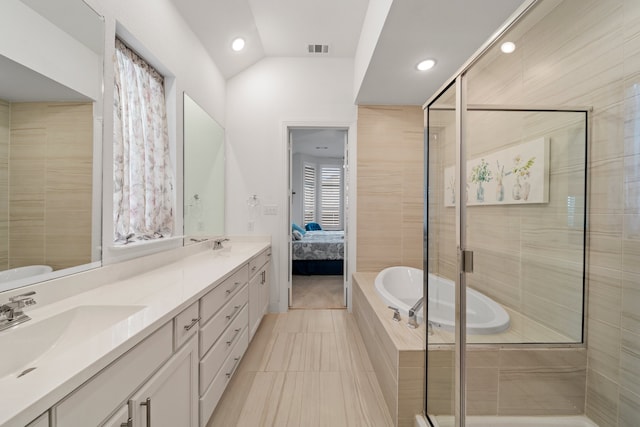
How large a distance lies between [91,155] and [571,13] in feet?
7.51

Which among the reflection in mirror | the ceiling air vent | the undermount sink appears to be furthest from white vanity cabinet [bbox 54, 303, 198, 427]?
the ceiling air vent

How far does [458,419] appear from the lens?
1239 millimetres

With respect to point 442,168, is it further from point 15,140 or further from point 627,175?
point 15,140

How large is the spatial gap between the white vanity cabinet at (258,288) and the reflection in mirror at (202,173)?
591 mm

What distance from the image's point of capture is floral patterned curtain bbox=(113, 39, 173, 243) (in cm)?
157

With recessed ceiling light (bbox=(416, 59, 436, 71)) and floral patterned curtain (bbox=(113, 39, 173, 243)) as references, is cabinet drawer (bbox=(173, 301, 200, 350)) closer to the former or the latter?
floral patterned curtain (bbox=(113, 39, 173, 243))

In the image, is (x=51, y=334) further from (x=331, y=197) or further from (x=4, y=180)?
(x=331, y=197)

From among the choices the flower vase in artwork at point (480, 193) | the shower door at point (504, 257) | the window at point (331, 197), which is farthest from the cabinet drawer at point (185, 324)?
the window at point (331, 197)

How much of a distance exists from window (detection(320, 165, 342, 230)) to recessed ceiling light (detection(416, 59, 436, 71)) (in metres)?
4.73

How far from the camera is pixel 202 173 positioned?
8.58 feet

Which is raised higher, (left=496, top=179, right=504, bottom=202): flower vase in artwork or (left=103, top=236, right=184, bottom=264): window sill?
(left=496, top=179, right=504, bottom=202): flower vase in artwork

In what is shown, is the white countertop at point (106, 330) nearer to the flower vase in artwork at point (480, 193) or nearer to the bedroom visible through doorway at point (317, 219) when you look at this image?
the flower vase in artwork at point (480, 193)

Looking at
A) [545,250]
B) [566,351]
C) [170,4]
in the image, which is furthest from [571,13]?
[170,4]

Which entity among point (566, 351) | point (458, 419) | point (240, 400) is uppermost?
point (566, 351)
